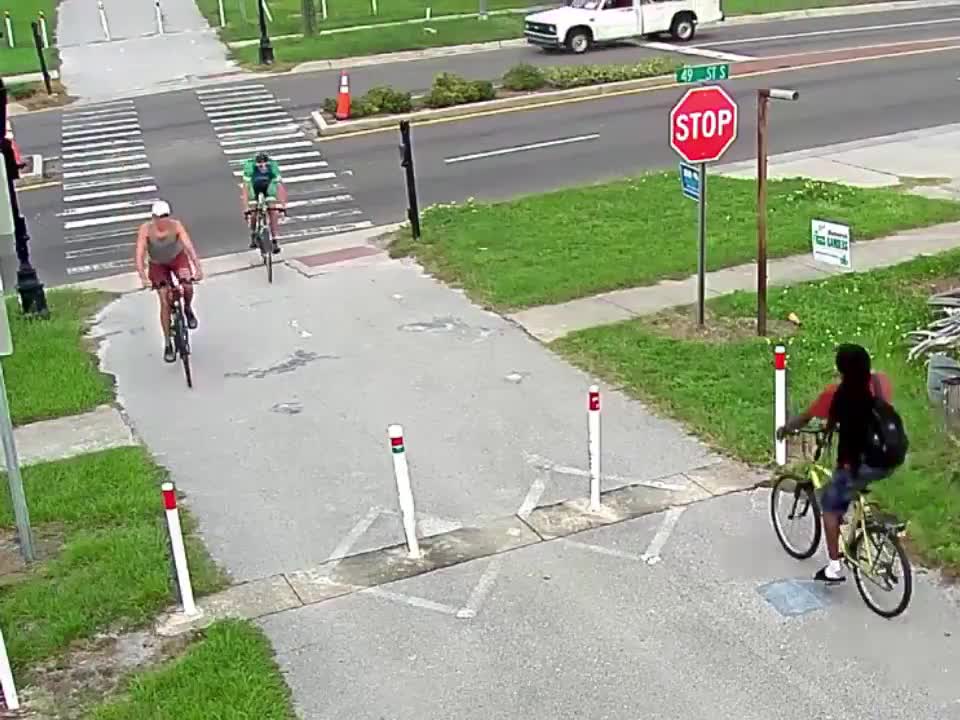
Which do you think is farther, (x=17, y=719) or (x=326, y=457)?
(x=326, y=457)

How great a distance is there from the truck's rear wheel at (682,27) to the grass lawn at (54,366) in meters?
23.8

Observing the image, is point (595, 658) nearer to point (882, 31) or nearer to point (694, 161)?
point (694, 161)

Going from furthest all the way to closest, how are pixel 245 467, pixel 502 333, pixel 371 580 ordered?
pixel 502 333 → pixel 245 467 → pixel 371 580

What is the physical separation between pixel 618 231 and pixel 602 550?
8.10 m

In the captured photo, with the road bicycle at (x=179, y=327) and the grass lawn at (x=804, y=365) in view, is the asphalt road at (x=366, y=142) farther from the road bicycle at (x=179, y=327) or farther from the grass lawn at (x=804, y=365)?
the grass lawn at (x=804, y=365)

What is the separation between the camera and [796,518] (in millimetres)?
8086

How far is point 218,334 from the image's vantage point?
44.7 ft

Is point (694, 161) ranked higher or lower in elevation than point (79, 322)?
higher

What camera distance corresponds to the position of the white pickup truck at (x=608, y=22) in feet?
110

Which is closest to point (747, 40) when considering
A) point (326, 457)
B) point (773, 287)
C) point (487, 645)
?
point (773, 287)

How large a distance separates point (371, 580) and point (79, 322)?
745 centimetres

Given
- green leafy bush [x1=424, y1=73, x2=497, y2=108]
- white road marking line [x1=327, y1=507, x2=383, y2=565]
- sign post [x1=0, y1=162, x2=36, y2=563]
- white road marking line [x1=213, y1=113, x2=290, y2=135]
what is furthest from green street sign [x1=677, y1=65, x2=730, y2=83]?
white road marking line [x1=213, y1=113, x2=290, y2=135]

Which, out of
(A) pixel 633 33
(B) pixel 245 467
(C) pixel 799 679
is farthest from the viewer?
(A) pixel 633 33

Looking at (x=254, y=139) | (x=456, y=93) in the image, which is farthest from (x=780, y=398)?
(x=456, y=93)
